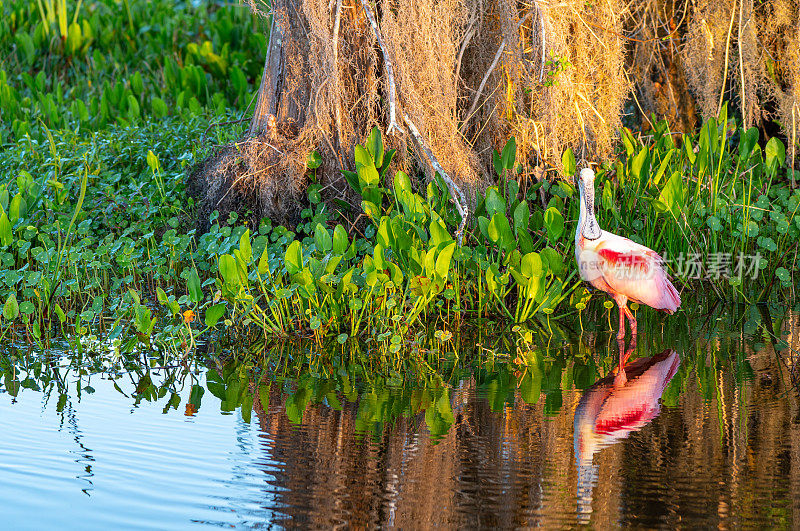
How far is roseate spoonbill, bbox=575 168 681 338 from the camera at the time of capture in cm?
528

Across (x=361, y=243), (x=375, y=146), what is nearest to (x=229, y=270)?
(x=361, y=243)

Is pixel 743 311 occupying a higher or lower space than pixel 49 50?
lower

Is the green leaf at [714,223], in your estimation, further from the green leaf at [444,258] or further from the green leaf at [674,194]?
the green leaf at [444,258]

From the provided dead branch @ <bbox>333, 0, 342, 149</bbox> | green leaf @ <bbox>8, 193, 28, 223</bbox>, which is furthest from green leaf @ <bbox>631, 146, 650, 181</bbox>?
green leaf @ <bbox>8, 193, 28, 223</bbox>

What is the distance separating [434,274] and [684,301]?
5.96ft

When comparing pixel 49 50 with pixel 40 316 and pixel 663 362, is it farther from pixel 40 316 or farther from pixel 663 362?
pixel 663 362

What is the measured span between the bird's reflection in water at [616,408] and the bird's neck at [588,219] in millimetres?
660

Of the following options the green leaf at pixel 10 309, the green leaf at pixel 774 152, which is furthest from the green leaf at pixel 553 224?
the green leaf at pixel 10 309

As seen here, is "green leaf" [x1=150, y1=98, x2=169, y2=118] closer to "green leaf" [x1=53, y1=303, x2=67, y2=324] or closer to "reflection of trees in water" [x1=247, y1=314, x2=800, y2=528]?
"green leaf" [x1=53, y1=303, x2=67, y2=324]

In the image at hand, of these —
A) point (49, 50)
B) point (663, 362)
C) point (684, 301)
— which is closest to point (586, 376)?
point (663, 362)

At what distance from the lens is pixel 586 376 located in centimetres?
469

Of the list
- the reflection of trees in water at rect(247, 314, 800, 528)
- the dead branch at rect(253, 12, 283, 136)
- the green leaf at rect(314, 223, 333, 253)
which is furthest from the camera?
the dead branch at rect(253, 12, 283, 136)

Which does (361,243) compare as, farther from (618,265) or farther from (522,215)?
(618,265)

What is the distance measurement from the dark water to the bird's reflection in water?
0.01 meters
